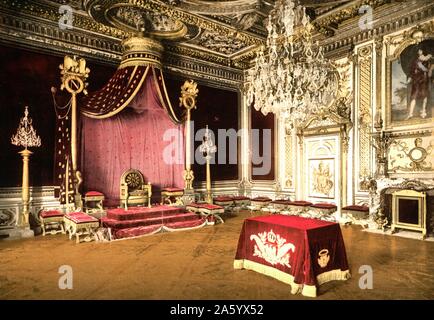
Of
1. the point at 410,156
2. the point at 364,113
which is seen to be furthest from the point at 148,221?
the point at 410,156

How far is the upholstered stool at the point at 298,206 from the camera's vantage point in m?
7.88

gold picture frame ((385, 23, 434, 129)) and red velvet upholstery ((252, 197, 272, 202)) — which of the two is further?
red velvet upholstery ((252, 197, 272, 202))

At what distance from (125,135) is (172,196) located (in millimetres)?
2031

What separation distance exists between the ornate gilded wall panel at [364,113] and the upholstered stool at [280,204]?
6.22 ft

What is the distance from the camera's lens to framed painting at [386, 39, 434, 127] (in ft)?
20.2

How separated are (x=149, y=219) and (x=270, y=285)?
12.1 ft

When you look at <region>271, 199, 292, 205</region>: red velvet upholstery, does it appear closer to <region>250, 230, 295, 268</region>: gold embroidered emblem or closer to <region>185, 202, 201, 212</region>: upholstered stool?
<region>185, 202, 201, 212</region>: upholstered stool

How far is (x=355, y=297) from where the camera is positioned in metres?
3.25

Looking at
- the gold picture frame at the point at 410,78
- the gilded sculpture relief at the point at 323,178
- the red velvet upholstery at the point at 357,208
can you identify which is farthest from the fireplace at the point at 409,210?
the gilded sculpture relief at the point at 323,178

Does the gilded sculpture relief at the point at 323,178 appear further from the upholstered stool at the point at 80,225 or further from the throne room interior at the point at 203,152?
the upholstered stool at the point at 80,225

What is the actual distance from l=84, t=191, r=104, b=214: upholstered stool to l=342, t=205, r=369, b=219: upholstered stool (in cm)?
578

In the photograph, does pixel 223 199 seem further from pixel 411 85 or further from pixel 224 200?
pixel 411 85

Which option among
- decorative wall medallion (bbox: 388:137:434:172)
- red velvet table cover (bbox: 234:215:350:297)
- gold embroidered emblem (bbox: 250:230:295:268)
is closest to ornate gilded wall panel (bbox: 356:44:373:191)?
decorative wall medallion (bbox: 388:137:434:172)

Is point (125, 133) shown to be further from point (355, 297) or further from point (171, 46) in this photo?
point (355, 297)
